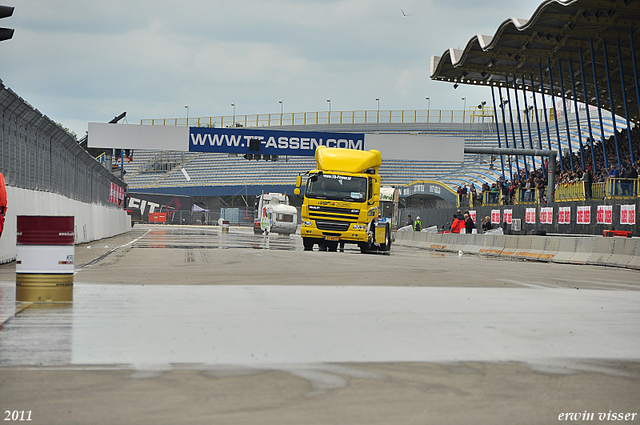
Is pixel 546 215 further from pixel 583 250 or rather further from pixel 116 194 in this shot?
pixel 116 194

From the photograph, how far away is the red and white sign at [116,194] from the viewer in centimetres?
4325

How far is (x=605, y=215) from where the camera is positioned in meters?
28.8

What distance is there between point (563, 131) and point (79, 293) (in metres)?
66.2

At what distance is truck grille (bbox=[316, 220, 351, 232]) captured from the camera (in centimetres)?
2515

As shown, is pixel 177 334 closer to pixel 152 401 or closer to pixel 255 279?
pixel 152 401

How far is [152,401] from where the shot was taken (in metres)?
4.33

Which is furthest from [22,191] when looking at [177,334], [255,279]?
[177,334]

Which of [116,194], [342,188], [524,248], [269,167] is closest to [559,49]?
[524,248]

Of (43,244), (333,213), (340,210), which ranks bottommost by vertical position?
(43,244)

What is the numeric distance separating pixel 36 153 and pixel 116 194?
27738 millimetres

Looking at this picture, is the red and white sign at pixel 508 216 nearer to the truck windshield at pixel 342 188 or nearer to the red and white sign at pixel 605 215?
the red and white sign at pixel 605 215

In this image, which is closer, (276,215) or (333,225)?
(333,225)

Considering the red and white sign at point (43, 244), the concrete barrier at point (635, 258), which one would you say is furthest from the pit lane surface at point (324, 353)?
the concrete barrier at point (635, 258)

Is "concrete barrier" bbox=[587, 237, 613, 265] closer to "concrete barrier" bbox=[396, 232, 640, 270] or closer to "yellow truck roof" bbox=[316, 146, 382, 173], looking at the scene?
"concrete barrier" bbox=[396, 232, 640, 270]
